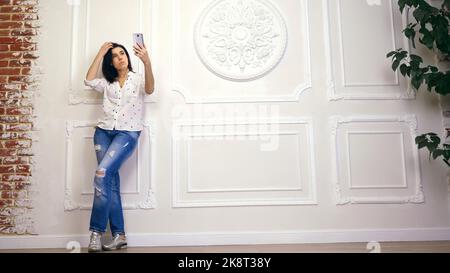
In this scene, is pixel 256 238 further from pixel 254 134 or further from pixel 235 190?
pixel 254 134

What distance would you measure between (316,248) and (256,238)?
1.50ft

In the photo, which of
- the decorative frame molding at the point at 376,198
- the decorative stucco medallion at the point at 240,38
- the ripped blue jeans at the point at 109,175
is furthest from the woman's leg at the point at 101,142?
the decorative frame molding at the point at 376,198

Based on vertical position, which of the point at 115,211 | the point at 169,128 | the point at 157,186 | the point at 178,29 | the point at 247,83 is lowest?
the point at 115,211

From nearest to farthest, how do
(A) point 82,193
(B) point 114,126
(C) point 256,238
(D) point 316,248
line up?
(D) point 316,248
(B) point 114,126
(C) point 256,238
(A) point 82,193

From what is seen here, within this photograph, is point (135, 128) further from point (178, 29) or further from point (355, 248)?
point (355, 248)

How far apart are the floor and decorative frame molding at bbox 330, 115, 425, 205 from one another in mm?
314

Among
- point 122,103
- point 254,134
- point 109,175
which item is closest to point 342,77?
point 254,134

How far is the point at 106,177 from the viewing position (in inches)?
100

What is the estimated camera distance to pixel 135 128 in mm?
2701

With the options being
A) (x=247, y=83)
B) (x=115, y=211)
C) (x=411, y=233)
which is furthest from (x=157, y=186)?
(x=411, y=233)

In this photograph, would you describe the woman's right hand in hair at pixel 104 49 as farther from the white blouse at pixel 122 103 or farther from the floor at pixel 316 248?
the floor at pixel 316 248

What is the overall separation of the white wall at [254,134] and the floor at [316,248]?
11cm

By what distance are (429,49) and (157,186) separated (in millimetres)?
2418

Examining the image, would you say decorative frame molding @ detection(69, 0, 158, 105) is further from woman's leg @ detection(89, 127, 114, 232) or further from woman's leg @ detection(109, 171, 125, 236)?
woman's leg @ detection(109, 171, 125, 236)
